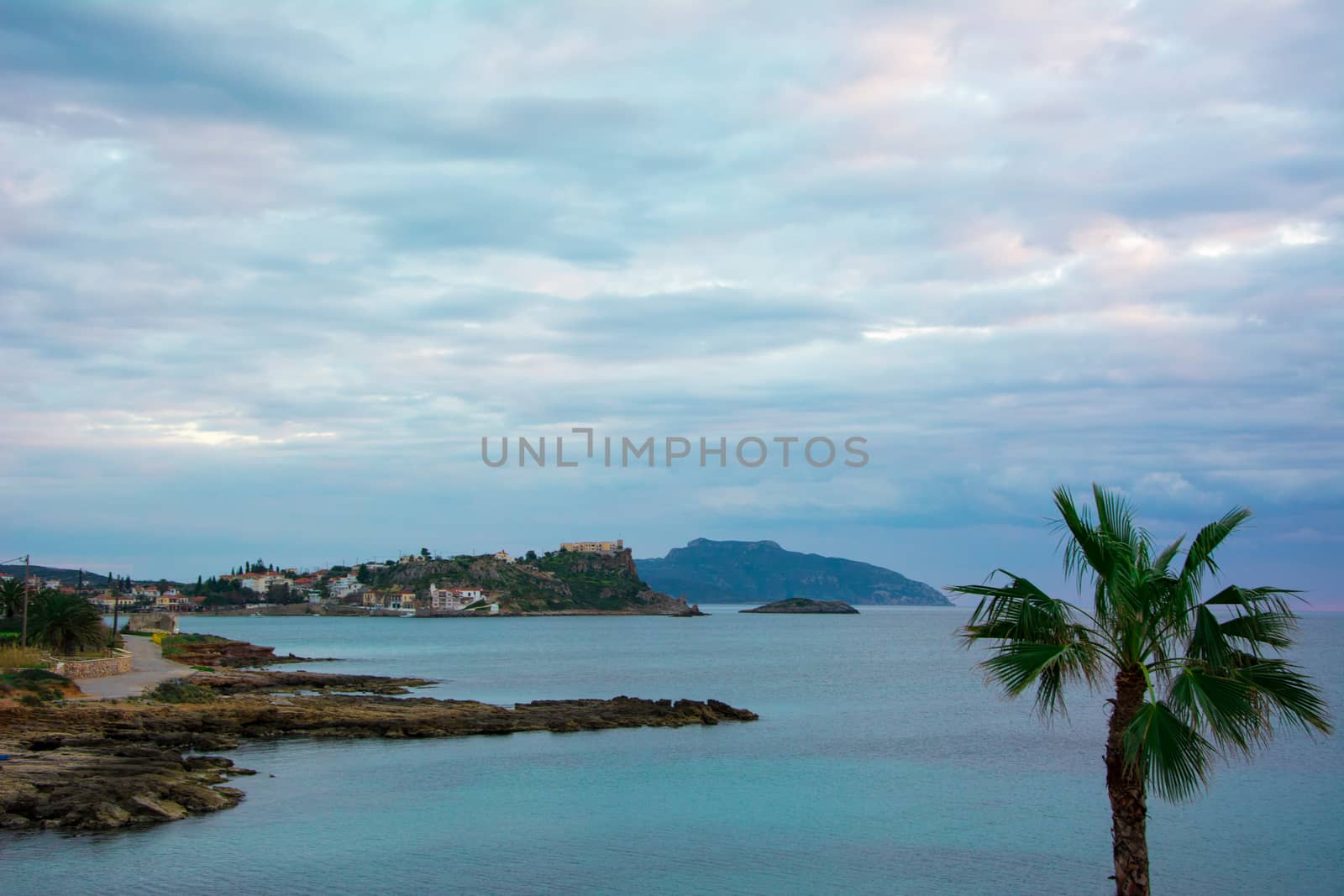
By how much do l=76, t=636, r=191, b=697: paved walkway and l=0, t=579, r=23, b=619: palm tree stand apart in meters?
7.27

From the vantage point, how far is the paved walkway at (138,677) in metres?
44.0

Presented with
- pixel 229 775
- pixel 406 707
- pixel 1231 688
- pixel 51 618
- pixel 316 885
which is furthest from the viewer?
pixel 51 618

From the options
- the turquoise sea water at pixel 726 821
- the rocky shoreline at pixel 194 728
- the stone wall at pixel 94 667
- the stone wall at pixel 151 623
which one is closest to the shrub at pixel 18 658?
the stone wall at pixel 94 667

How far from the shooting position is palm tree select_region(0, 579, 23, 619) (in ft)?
211

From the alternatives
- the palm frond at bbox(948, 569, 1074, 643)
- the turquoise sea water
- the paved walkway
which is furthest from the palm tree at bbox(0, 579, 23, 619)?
the palm frond at bbox(948, 569, 1074, 643)

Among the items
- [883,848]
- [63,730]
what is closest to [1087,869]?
[883,848]

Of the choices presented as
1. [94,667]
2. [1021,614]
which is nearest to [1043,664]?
[1021,614]

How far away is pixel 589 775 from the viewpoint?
33.4 m

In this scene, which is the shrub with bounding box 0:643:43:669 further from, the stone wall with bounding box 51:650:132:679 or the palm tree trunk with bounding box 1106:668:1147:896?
the palm tree trunk with bounding box 1106:668:1147:896

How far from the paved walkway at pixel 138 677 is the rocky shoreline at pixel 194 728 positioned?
1582mm

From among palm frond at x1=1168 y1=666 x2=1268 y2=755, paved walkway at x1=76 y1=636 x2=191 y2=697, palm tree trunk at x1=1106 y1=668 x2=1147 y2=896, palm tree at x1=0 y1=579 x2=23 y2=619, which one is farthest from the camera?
palm tree at x1=0 y1=579 x2=23 y2=619

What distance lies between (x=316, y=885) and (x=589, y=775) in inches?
547

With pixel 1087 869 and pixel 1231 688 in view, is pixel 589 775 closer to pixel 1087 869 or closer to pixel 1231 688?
pixel 1087 869

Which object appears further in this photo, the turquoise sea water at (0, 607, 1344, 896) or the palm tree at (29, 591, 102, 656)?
the palm tree at (29, 591, 102, 656)
